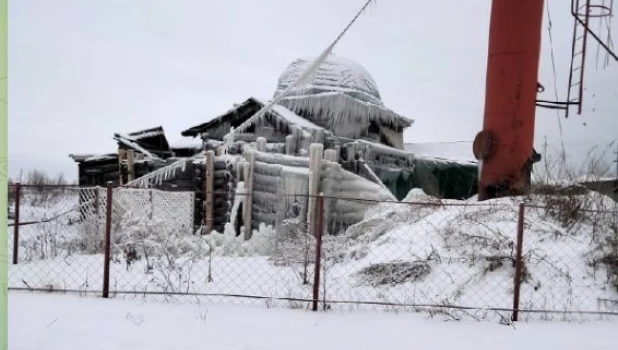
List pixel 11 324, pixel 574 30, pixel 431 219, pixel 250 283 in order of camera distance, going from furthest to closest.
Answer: pixel 574 30, pixel 431 219, pixel 250 283, pixel 11 324

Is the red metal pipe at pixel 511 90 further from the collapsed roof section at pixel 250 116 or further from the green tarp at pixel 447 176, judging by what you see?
the green tarp at pixel 447 176

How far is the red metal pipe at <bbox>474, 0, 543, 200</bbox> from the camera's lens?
926cm

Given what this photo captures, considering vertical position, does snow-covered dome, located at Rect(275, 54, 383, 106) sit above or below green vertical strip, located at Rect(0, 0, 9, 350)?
above

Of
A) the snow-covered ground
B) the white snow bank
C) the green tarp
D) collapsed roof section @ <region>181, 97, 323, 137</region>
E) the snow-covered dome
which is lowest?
the snow-covered ground

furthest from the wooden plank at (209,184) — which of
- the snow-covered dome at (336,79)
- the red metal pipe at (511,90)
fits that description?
the red metal pipe at (511,90)

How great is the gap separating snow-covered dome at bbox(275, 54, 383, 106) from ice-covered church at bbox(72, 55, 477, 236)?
54 millimetres

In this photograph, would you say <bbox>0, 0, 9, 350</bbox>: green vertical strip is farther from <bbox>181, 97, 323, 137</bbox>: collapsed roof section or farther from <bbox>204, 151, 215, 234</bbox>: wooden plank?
<bbox>181, 97, 323, 137</bbox>: collapsed roof section

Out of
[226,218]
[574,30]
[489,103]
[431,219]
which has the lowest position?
[226,218]

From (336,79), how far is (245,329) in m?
15.6

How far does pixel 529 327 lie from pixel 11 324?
5.51 meters

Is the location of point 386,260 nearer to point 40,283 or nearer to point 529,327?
point 529,327

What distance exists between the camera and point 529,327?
5109 millimetres

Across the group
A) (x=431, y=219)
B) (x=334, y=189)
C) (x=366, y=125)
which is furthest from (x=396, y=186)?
(x=431, y=219)

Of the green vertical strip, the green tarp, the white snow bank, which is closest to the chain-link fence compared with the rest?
the white snow bank
